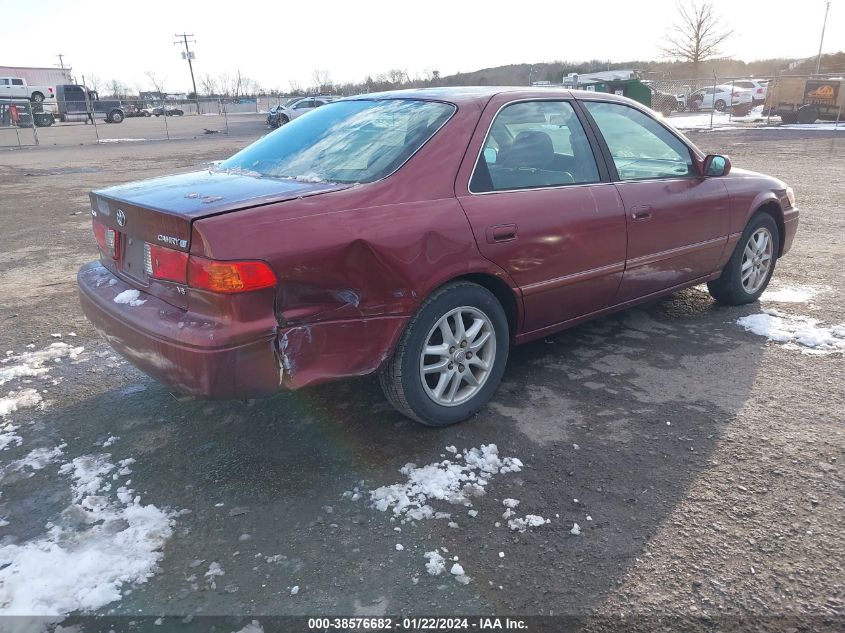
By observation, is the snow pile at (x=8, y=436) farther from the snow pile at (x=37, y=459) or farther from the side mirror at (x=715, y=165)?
the side mirror at (x=715, y=165)

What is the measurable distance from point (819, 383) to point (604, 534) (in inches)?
80.3

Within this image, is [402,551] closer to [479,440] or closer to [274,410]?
[479,440]

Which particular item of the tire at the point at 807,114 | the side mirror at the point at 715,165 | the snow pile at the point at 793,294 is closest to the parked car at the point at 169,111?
the tire at the point at 807,114

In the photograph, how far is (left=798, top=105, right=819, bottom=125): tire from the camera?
26328 millimetres

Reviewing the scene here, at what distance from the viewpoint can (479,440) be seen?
3104mm

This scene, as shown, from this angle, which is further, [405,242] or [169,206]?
[405,242]

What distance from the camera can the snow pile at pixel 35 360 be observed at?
394cm

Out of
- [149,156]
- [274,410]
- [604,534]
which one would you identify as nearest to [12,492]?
[274,410]

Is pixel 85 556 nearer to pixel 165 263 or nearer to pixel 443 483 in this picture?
pixel 165 263

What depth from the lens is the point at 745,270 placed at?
4840mm

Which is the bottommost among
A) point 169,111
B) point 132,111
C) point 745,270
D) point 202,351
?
point 745,270

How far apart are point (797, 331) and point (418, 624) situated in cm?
363

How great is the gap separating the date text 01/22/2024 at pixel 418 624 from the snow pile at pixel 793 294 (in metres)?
4.11

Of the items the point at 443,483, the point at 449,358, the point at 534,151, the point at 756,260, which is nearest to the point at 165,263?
the point at 449,358
